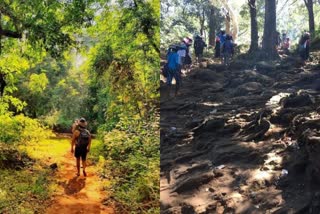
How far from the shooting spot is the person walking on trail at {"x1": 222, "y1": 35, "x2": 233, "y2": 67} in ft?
9.46

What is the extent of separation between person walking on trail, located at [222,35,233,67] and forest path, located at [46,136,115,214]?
2541 millimetres

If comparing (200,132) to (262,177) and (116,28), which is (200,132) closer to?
(262,177)

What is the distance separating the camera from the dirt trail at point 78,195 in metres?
4.86

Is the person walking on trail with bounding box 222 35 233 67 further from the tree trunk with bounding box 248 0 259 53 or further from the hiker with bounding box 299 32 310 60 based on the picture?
the hiker with bounding box 299 32 310 60

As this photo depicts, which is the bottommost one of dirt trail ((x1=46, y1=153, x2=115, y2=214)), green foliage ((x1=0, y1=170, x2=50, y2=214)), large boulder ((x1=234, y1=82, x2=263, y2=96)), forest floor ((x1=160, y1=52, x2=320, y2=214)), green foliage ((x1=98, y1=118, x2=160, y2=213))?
dirt trail ((x1=46, y1=153, x2=115, y2=214))

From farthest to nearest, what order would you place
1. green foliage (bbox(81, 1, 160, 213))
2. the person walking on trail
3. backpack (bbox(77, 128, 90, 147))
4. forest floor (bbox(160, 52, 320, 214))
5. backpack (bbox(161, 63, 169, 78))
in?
1. backpack (bbox(77, 128, 90, 147))
2. green foliage (bbox(81, 1, 160, 213))
3. the person walking on trail
4. backpack (bbox(161, 63, 169, 78))
5. forest floor (bbox(160, 52, 320, 214))

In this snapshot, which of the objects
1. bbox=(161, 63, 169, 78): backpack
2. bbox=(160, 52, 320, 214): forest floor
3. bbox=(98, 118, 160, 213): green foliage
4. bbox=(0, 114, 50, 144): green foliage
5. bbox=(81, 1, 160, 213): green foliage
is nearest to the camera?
bbox=(160, 52, 320, 214): forest floor

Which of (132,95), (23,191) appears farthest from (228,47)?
(132,95)

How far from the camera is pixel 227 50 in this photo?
2.97 m

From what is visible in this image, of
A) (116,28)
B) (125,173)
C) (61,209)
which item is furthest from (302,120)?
(116,28)

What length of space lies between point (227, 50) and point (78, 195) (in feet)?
10.7

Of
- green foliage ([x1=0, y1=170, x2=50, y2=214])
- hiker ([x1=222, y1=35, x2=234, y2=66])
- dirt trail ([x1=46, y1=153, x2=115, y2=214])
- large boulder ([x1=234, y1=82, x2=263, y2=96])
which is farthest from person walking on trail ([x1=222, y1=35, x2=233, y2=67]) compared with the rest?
green foliage ([x1=0, y1=170, x2=50, y2=214])

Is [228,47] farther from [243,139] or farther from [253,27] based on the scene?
[243,139]

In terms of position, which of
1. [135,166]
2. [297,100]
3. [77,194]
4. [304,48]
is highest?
[304,48]
